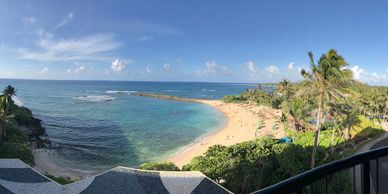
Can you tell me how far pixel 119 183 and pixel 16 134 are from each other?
21.7 m

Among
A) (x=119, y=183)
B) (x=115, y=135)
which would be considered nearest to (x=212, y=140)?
(x=115, y=135)

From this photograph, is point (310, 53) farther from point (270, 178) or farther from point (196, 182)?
point (196, 182)

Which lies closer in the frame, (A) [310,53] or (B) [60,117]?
(A) [310,53]

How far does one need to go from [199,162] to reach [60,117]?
47.8m

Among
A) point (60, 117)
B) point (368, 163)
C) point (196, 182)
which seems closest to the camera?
point (368, 163)

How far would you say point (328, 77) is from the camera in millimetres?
20422

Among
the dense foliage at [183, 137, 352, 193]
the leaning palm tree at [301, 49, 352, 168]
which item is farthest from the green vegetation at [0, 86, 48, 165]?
the leaning palm tree at [301, 49, 352, 168]

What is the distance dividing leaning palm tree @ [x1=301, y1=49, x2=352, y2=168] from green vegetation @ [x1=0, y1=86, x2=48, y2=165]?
72.4ft

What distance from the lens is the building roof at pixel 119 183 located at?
47.6 ft

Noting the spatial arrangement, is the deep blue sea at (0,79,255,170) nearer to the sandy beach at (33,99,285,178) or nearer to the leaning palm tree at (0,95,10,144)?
the sandy beach at (33,99,285,178)

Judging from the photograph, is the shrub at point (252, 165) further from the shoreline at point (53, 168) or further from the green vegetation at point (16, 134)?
the green vegetation at point (16, 134)

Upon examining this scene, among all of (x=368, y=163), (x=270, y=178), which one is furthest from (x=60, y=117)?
(x=368, y=163)

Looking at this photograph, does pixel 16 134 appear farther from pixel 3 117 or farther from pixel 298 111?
pixel 298 111

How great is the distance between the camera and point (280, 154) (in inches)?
770
